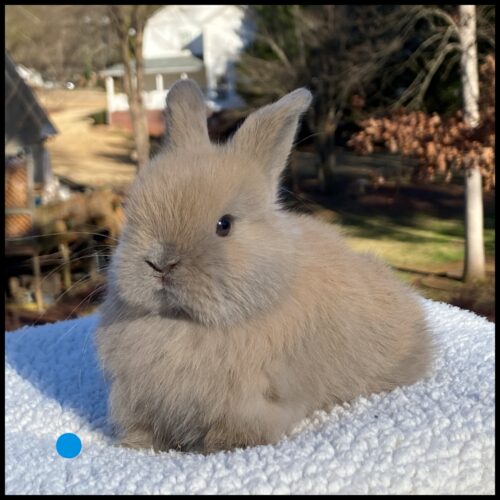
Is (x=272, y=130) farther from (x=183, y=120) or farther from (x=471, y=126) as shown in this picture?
(x=471, y=126)

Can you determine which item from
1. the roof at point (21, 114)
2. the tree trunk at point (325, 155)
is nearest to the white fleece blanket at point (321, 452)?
the roof at point (21, 114)

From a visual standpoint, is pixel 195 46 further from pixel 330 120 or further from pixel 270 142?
pixel 270 142

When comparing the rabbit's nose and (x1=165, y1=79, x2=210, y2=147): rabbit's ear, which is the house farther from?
the rabbit's nose

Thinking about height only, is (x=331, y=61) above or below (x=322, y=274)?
above

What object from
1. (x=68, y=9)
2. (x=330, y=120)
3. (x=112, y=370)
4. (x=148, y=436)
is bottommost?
(x=148, y=436)

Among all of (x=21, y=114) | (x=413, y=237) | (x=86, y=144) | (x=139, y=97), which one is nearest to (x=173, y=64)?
(x=86, y=144)

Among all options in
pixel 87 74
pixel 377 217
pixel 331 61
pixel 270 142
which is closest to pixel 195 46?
pixel 87 74

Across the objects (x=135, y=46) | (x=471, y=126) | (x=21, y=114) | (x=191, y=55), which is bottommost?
(x=471, y=126)

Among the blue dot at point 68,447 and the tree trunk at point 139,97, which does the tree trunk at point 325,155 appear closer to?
the tree trunk at point 139,97
